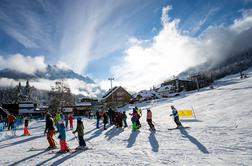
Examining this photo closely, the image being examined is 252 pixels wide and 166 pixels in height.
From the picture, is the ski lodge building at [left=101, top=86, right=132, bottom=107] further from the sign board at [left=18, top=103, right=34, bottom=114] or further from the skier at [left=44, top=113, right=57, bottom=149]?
the skier at [left=44, top=113, right=57, bottom=149]

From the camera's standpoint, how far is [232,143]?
869 centimetres

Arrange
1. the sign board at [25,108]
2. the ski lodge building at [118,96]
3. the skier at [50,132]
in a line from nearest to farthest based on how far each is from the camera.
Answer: the skier at [50,132] → the sign board at [25,108] → the ski lodge building at [118,96]

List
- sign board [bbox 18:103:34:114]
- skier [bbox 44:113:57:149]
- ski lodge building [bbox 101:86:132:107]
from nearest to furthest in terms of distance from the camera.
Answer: skier [bbox 44:113:57:149], sign board [bbox 18:103:34:114], ski lodge building [bbox 101:86:132:107]

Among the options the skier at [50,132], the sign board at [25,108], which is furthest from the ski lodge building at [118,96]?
the skier at [50,132]

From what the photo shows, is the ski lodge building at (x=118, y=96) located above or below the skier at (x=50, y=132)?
above

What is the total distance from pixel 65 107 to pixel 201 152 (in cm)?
5493

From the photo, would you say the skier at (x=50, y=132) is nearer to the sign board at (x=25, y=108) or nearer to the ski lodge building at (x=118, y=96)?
the ski lodge building at (x=118, y=96)

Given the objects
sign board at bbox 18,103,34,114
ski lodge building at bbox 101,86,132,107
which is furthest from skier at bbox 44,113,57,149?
sign board at bbox 18,103,34,114

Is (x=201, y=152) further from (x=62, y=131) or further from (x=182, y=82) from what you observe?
(x=182, y=82)

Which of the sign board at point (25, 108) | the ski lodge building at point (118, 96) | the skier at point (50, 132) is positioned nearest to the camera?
the skier at point (50, 132)

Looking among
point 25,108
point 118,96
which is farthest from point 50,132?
point 25,108

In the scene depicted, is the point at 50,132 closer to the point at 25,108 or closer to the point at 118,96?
the point at 118,96

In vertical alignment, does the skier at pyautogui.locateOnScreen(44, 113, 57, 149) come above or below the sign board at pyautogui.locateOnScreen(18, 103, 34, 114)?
below

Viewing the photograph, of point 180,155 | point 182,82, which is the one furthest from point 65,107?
point 182,82
